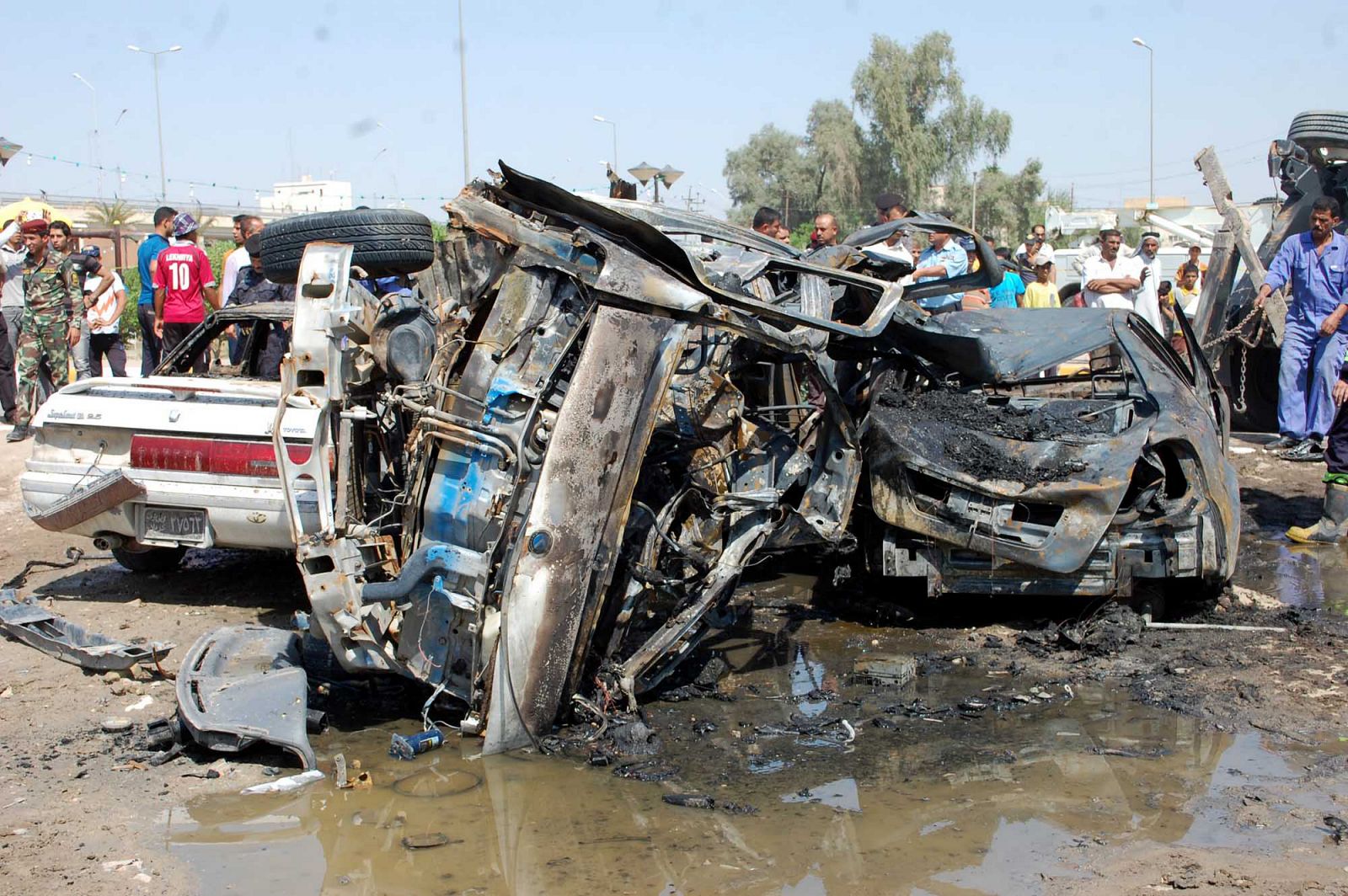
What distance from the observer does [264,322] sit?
7.31 metres

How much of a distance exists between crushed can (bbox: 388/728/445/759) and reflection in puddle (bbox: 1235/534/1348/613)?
4916mm

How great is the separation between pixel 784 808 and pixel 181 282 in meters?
8.66

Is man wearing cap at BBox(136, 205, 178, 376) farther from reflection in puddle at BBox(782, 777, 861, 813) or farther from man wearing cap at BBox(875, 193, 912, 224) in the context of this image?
reflection in puddle at BBox(782, 777, 861, 813)

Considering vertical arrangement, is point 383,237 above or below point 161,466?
above

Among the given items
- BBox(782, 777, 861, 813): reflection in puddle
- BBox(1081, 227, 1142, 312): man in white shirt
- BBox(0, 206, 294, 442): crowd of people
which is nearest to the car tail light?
BBox(782, 777, 861, 813): reflection in puddle

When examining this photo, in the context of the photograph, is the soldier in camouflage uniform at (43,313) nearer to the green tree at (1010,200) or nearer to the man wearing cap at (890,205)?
the man wearing cap at (890,205)

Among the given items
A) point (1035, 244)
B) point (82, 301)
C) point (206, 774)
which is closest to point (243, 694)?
point (206, 774)

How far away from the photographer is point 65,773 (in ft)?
15.1

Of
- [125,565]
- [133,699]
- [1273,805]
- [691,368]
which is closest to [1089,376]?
[691,368]

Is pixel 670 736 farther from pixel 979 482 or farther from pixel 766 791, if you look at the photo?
pixel 979 482

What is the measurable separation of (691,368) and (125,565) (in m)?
4.18

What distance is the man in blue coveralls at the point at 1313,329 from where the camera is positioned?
8523 mm

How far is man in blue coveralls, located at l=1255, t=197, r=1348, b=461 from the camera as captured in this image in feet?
28.0

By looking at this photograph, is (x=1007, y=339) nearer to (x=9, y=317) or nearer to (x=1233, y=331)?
(x=1233, y=331)
